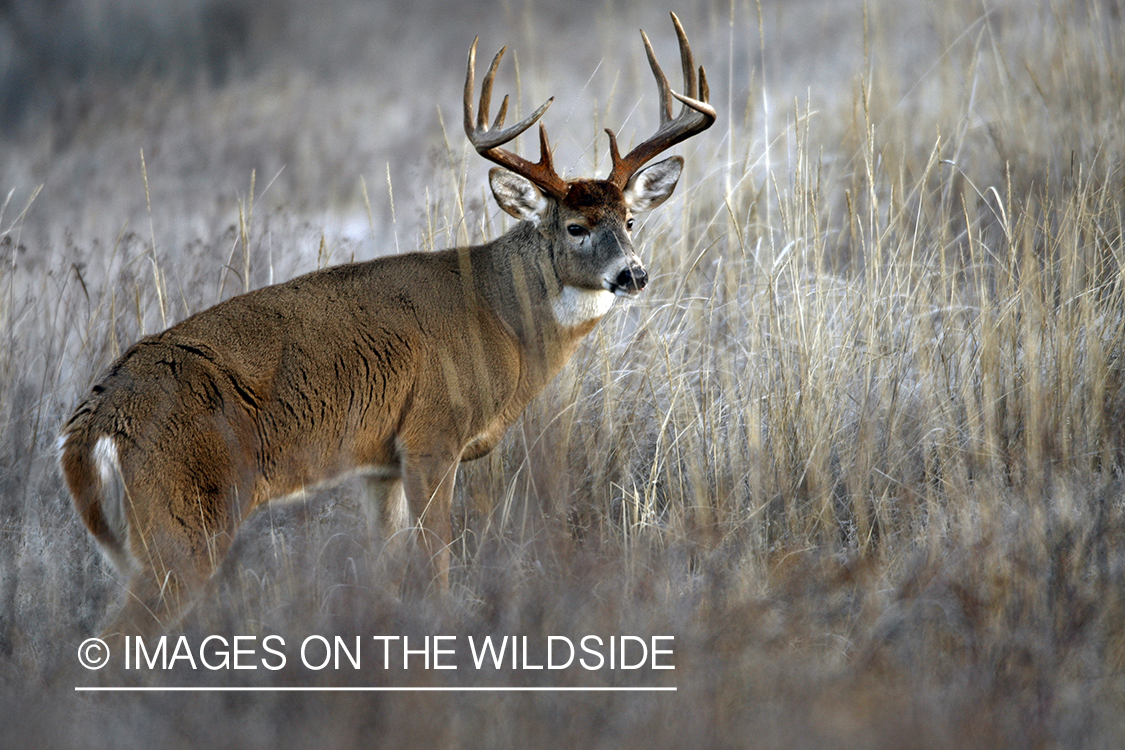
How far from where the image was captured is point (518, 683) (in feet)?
10.2

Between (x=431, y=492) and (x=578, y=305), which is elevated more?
(x=578, y=305)

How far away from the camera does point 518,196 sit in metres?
5.06

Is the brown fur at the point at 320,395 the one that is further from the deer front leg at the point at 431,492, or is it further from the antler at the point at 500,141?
the antler at the point at 500,141

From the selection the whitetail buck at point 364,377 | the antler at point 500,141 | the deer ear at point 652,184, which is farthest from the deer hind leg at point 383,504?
the deer ear at point 652,184

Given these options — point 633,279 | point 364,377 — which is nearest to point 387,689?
point 364,377

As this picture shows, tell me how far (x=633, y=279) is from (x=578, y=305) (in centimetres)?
41

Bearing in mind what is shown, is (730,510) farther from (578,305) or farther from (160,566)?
(160,566)

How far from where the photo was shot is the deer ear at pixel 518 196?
16.3 ft

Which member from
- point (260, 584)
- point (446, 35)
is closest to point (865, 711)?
point (260, 584)

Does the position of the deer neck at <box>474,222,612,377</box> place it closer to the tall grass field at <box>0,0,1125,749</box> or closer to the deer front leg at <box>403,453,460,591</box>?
the tall grass field at <box>0,0,1125,749</box>

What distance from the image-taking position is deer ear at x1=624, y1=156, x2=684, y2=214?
5.20 meters

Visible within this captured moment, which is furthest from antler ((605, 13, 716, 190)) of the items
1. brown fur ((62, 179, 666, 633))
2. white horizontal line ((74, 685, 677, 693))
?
white horizontal line ((74, 685, 677, 693))

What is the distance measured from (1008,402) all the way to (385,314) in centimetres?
286

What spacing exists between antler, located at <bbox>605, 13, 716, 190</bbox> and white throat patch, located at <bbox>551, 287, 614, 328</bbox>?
544 millimetres
